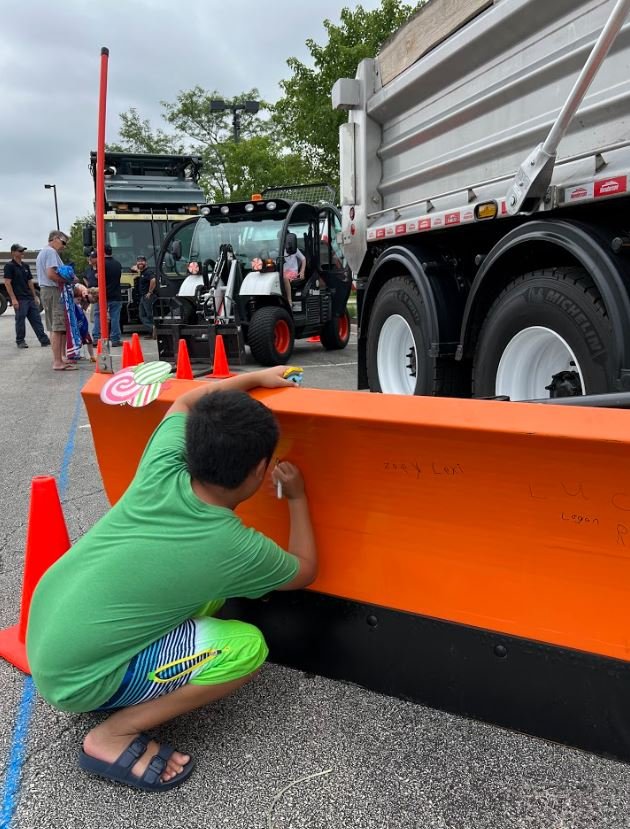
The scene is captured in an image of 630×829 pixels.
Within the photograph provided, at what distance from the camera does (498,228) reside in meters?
3.50

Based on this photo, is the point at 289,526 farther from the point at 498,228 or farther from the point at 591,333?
the point at 498,228

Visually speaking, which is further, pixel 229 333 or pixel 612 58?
pixel 229 333

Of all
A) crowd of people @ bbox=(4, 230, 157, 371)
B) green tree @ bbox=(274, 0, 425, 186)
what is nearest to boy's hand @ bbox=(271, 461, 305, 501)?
crowd of people @ bbox=(4, 230, 157, 371)

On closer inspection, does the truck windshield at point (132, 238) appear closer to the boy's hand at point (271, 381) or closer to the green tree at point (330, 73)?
the green tree at point (330, 73)

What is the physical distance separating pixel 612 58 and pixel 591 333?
3.50 feet

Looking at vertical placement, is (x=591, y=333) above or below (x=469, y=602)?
above

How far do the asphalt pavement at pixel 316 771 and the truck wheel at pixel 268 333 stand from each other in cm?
672

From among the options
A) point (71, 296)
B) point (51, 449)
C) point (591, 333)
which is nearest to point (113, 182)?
point (71, 296)

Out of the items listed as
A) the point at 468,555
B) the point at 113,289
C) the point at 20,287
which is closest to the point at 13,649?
the point at 468,555

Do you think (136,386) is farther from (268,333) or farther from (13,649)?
(268,333)

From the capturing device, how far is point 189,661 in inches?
75.4

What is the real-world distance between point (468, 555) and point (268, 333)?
279 inches

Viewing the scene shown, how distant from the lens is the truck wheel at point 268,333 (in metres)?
8.86

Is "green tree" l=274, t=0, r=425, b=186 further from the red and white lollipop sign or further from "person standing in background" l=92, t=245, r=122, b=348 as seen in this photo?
the red and white lollipop sign
